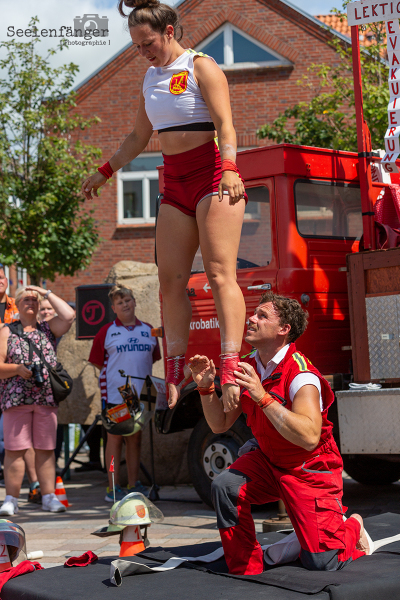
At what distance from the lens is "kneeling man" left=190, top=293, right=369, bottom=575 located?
3.58 metres

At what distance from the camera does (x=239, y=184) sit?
314 centimetres

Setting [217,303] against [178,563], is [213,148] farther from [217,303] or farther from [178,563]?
[178,563]

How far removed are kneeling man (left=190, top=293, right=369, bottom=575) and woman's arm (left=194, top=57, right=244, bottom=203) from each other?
829mm

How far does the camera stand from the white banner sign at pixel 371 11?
609 cm

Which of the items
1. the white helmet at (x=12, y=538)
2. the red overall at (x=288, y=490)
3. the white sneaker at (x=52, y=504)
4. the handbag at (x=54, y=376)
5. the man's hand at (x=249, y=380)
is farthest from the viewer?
the handbag at (x=54, y=376)

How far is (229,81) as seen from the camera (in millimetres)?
17234

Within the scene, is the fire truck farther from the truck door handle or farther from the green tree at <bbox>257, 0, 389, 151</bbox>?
the green tree at <bbox>257, 0, 389, 151</bbox>

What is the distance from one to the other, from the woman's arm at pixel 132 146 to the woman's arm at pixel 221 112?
460 millimetres

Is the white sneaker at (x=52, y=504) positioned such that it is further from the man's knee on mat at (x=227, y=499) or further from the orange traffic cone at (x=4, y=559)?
the man's knee on mat at (x=227, y=499)

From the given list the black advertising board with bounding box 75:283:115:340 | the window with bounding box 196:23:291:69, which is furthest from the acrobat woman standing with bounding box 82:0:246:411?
the window with bounding box 196:23:291:69

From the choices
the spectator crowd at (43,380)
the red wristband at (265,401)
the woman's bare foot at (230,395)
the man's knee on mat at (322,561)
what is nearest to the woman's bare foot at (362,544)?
the man's knee on mat at (322,561)

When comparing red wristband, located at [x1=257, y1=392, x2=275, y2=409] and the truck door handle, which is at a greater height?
the truck door handle

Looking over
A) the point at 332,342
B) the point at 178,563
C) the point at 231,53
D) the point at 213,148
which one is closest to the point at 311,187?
the point at 332,342

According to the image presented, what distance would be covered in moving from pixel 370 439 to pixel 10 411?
348 cm
